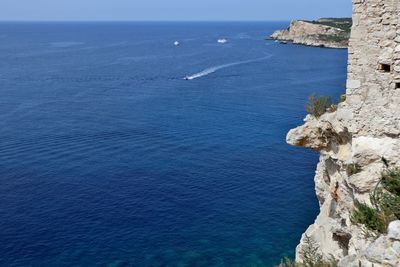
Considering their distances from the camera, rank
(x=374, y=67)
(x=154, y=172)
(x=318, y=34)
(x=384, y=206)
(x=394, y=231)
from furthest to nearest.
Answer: (x=318, y=34) → (x=154, y=172) → (x=374, y=67) → (x=384, y=206) → (x=394, y=231)

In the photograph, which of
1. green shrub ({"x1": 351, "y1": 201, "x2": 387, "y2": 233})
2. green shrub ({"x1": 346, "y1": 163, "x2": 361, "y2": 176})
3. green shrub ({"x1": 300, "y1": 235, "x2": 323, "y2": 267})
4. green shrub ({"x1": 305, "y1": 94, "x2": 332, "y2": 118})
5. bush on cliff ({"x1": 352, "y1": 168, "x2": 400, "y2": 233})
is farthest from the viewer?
green shrub ({"x1": 305, "y1": 94, "x2": 332, "y2": 118})

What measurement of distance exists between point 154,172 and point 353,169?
33.9 m

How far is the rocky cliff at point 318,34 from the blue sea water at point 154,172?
75.2m

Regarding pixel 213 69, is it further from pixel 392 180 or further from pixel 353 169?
pixel 392 180

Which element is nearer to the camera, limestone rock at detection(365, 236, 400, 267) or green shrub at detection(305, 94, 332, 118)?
limestone rock at detection(365, 236, 400, 267)

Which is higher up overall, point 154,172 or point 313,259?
point 313,259

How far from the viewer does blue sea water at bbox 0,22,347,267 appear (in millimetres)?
34656

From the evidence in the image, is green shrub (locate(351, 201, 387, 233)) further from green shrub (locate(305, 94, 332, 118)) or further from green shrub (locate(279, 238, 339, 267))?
green shrub (locate(305, 94, 332, 118))

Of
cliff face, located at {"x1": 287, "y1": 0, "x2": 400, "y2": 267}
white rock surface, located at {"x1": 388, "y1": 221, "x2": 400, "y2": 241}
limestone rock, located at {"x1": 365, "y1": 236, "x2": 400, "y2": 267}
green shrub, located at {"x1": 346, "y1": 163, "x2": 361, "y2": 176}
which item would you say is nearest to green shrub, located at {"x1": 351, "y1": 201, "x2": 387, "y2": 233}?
cliff face, located at {"x1": 287, "y1": 0, "x2": 400, "y2": 267}

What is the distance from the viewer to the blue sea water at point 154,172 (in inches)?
1364

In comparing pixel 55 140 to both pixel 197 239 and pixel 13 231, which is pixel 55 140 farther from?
pixel 197 239

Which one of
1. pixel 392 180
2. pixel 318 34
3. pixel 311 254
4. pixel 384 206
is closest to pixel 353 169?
pixel 392 180

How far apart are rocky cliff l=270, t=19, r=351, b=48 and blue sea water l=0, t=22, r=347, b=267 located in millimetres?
75196

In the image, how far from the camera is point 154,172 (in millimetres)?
46750
